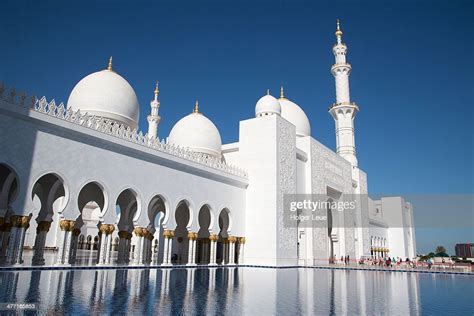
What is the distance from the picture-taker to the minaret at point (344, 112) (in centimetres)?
2098

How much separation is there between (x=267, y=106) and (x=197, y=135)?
124 inches

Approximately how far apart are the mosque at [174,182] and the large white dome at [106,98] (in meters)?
0.04

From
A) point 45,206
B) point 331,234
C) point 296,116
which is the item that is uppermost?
point 296,116

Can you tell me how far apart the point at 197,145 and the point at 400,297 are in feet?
35.0

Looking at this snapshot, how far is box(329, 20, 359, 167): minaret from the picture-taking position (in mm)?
20984

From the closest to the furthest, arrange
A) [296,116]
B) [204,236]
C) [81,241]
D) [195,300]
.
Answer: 1. [195,300]
2. [204,236]
3. [296,116]
4. [81,241]

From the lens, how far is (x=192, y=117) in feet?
51.3

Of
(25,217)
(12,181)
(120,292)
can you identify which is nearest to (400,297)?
(120,292)

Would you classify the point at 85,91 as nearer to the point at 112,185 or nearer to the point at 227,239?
the point at 112,185

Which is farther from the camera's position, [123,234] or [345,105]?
[345,105]

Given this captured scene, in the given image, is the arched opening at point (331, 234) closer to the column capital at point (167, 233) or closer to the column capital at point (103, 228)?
the column capital at point (167, 233)

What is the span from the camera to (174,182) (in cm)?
1139

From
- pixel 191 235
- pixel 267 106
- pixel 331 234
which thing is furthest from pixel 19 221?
pixel 331 234

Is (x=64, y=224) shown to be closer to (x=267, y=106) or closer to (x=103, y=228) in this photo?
(x=103, y=228)
